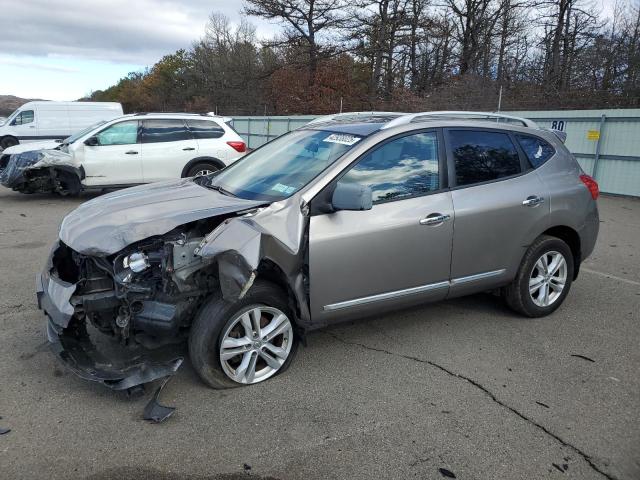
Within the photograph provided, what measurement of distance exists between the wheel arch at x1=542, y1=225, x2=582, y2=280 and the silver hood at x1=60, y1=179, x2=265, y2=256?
2791mm

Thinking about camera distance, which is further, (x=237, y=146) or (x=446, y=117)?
(x=237, y=146)

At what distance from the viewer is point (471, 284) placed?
4.23 m

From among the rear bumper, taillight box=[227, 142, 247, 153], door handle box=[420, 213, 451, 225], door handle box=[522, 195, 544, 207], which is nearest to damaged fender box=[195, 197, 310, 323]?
door handle box=[420, 213, 451, 225]

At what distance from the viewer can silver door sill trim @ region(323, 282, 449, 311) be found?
3.61m

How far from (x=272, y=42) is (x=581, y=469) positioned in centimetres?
3215

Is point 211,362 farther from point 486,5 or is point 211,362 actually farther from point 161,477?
point 486,5

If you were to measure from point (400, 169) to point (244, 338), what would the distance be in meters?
1.69

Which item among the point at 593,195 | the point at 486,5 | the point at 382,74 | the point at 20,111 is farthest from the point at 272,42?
the point at 593,195

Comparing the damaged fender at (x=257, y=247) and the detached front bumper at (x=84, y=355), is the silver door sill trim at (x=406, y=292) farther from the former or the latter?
the detached front bumper at (x=84, y=355)

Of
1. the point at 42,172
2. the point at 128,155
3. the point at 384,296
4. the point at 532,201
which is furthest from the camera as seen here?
the point at 128,155

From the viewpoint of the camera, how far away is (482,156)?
4309mm

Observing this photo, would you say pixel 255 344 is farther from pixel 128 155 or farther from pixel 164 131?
pixel 164 131

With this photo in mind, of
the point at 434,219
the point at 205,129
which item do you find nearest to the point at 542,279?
the point at 434,219

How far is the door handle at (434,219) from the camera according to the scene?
3.83 metres
